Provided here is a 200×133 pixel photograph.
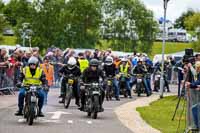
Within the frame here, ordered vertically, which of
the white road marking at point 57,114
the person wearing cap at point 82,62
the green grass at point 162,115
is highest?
the person wearing cap at point 82,62

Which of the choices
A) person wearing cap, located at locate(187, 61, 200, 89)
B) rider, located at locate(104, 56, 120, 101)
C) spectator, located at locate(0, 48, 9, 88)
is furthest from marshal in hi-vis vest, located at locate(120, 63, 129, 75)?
person wearing cap, located at locate(187, 61, 200, 89)

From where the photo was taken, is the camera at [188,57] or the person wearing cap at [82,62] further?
the person wearing cap at [82,62]

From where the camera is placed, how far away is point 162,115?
915 inches

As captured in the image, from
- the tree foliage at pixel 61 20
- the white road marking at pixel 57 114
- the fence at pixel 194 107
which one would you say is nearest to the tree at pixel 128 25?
the tree foliage at pixel 61 20

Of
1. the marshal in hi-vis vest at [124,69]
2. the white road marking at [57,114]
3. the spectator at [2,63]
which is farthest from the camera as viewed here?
the marshal in hi-vis vest at [124,69]

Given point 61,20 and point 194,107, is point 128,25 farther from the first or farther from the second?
point 194,107

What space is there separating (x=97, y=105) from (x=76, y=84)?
3.41 metres

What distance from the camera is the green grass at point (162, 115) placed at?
19.4 m

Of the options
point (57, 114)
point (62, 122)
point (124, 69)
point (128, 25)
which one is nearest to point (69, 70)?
point (57, 114)

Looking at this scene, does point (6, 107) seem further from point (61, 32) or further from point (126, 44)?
point (126, 44)

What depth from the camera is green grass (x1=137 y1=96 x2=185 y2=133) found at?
764 inches

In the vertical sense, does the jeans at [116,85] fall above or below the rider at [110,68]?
below

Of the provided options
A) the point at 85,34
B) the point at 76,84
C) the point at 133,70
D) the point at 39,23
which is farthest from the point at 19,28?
the point at 76,84

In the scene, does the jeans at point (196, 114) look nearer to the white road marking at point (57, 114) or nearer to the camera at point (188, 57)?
the camera at point (188, 57)
